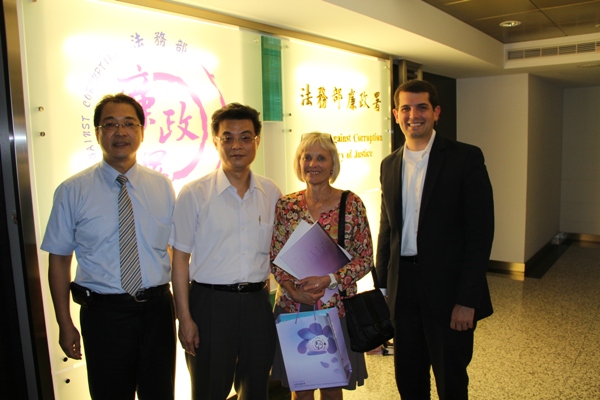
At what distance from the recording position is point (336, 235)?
201 cm

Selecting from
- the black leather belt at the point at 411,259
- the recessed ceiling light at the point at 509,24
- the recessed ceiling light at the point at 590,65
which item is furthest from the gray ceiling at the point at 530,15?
the black leather belt at the point at 411,259

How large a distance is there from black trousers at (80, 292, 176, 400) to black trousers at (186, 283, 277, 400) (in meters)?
0.13

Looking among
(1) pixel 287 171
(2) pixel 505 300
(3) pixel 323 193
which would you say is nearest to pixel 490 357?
(2) pixel 505 300

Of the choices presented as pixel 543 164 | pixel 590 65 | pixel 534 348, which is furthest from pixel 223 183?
pixel 543 164

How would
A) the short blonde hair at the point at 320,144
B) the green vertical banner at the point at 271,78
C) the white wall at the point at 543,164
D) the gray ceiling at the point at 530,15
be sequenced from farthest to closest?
the white wall at the point at 543,164
the gray ceiling at the point at 530,15
the green vertical banner at the point at 271,78
the short blonde hair at the point at 320,144

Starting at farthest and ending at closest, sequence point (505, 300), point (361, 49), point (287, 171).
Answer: point (505, 300) → point (361, 49) → point (287, 171)

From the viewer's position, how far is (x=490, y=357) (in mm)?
3701

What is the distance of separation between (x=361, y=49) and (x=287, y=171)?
1437 mm

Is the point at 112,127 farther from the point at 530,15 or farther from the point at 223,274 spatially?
the point at 530,15

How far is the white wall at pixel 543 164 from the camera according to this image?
627 cm

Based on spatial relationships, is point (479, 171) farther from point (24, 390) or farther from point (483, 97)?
point (483, 97)

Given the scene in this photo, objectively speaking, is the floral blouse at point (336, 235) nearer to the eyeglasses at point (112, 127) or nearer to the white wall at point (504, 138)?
the eyeglasses at point (112, 127)

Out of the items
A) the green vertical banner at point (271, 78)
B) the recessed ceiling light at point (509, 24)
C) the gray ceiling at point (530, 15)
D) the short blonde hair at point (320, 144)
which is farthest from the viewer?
the recessed ceiling light at point (509, 24)

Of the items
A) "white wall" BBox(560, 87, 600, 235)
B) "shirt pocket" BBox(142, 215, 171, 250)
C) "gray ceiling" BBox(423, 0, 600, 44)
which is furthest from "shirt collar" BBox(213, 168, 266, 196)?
"white wall" BBox(560, 87, 600, 235)
